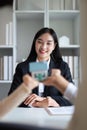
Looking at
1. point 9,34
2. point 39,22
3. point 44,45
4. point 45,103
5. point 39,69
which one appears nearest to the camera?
point 39,69

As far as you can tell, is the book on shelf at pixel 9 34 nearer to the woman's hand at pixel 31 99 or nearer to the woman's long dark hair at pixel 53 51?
the woman's long dark hair at pixel 53 51

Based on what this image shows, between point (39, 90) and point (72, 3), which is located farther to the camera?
point (72, 3)

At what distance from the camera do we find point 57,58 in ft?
6.88

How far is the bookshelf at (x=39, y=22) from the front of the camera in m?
2.44

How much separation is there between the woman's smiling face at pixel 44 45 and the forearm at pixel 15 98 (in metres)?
1.06

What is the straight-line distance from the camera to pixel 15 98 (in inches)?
38.1

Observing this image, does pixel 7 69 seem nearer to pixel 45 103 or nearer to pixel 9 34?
pixel 9 34

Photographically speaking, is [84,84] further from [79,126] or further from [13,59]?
[13,59]

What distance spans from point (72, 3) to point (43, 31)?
67cm

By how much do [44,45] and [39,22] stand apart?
79 centimetres

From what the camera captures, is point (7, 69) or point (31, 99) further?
point (7, 69)

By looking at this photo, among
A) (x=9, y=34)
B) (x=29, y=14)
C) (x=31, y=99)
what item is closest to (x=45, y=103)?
(x=31, y=99)

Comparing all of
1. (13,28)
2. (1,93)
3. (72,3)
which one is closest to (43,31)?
(13,28)

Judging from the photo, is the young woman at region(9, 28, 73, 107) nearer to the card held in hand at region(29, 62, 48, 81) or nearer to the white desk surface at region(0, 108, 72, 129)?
the white desk surface at region(0, 108, 72, 129)
